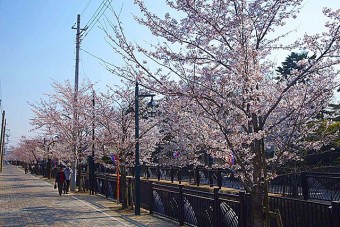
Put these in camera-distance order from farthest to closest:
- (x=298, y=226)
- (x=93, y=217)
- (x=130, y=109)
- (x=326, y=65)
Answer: (x=130, y=109) < (x=93, y=217) < (x=298, y=226) < (x=326, y=65)

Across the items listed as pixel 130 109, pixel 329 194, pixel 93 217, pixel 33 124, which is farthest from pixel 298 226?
pixel 33 124

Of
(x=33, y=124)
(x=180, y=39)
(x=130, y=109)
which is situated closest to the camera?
(x=180, y=39)

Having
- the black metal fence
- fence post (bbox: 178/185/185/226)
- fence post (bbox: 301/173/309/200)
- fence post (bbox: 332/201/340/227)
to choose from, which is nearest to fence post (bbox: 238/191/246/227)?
the black metal fence

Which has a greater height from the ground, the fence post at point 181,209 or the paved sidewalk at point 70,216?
the fence post at point 181,209

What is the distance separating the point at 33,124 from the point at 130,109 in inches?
630

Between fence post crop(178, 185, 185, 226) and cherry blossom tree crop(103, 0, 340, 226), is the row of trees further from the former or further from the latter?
fence post crop(178, 185, 185, 226)

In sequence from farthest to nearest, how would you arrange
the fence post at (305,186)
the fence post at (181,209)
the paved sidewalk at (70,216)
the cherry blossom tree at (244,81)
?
the fence post at (305,186), the paved sidewalk at (70,216), the fence post at (181,209), the cherry blossom tree at (244,81)

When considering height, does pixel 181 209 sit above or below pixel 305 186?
below

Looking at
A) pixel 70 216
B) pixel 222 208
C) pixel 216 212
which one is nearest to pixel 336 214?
pixel 222 208

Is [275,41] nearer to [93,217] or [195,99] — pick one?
[195,99]

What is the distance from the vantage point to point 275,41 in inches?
277

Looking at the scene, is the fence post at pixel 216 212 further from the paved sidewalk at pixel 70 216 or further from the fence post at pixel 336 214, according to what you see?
the fence post at pixel 336 214

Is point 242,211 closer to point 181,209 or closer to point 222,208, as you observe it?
point 222,208

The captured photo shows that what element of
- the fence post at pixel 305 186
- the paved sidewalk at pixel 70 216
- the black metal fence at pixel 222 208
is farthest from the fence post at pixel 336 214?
the fence post at pixel 305 186
